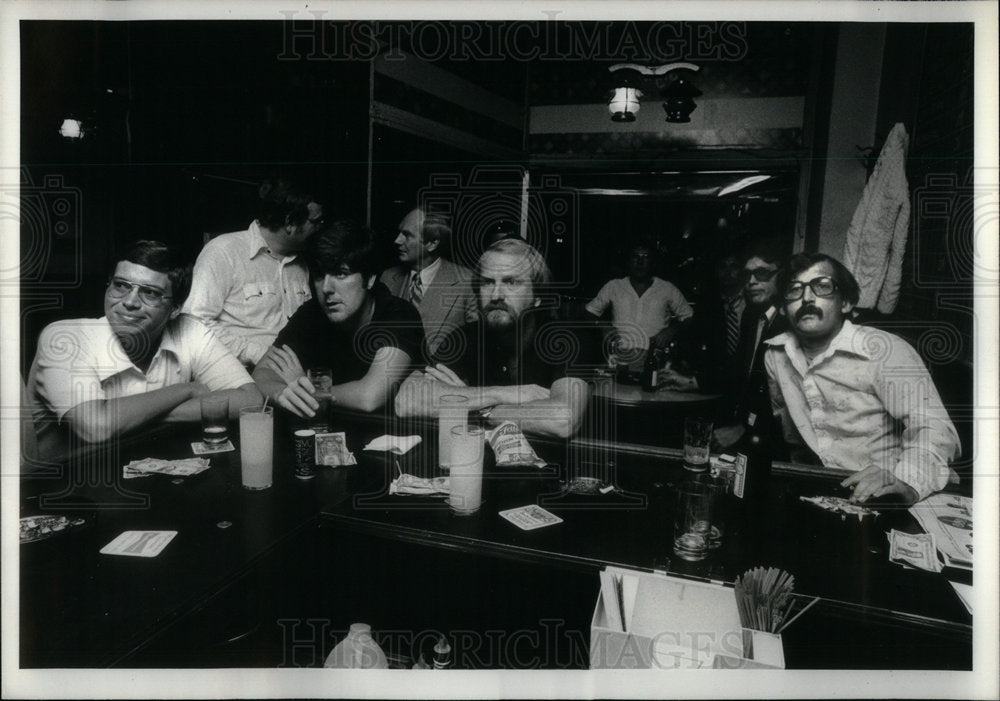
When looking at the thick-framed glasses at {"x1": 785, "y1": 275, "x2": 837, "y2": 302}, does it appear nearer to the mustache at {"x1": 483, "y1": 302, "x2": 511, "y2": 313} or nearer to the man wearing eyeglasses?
the mustache at {"x1": 483, "y1": 302, "x2": 511, "y2": 313}

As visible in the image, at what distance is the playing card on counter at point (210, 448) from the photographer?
5.78 feet

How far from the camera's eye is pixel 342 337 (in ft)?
7.59

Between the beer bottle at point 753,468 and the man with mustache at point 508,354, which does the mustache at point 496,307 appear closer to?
the man with mustache at point 508,354

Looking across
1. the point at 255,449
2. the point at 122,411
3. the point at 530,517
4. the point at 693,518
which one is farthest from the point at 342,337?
the point at 693,518

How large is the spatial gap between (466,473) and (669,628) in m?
0.52

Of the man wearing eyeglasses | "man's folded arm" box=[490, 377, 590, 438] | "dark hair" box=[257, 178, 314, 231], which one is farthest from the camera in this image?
"dark hair" box=[257, 178, 314, 231]

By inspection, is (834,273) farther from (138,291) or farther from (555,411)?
(138,291)

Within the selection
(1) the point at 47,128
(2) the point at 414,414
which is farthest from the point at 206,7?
(2) the point at 414,414

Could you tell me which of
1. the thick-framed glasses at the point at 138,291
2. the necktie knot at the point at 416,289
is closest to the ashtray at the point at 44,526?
the thick-framed glasses at the point at 138,291

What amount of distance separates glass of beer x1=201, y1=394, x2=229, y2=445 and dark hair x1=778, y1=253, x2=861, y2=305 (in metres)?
2.06

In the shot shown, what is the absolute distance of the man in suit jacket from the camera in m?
2.43

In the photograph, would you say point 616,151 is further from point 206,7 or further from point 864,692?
point 864,692

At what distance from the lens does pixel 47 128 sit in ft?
5.51

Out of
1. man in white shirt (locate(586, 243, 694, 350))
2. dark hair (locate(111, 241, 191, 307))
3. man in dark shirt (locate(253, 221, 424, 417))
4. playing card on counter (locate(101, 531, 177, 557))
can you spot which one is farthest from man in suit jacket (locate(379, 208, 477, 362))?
playing card on counter (locate(101, 531, 177, 557))
